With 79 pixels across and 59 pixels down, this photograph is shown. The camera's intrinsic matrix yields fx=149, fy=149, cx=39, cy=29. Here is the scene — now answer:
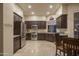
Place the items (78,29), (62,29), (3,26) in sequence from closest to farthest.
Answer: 1. (3,26)
2. (78,29)
3. (62,29)

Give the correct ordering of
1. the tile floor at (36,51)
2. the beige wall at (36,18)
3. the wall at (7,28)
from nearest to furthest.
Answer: the wall at (7,28)
the tile floor at (36,51)
the beige wall at (36,18)

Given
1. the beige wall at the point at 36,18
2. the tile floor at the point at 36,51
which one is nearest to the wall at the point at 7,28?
the tile floor at the point at 36,51

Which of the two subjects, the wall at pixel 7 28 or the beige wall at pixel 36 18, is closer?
the wall at pixel 7 28

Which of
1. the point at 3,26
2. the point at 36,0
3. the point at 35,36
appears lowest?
the point at 35,36

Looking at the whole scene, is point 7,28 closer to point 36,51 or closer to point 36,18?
point 36,51

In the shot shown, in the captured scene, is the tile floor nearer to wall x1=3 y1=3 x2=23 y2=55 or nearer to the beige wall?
wall x1=3 y1=3 x2=23 y2=55

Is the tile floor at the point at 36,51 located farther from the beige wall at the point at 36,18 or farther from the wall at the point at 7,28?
the beige wall at the point at 36,18

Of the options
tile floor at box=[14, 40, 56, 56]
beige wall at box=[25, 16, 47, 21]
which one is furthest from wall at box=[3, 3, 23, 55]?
beige wall at box=[25, 16, 47, 21]

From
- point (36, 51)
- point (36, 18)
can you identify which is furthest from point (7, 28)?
point (36, 18)

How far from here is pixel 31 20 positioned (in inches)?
426

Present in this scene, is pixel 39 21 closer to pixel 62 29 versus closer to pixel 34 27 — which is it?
pixel 34 27

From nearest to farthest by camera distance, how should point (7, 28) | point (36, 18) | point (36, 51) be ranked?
point (7, 28), point (36, 51), point (36, 18)

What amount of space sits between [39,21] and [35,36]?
1920 millimetres

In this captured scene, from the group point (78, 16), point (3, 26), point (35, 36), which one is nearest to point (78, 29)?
point (78, 16)
